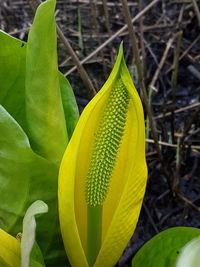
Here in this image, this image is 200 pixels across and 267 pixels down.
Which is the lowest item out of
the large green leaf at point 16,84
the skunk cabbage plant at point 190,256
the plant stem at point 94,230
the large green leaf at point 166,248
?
the large green leaf at point 166,248

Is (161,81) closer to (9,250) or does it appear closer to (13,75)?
(13,75)

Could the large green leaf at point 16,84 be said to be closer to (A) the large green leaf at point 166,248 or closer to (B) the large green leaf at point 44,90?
(B) the large green leaf at point 44,90

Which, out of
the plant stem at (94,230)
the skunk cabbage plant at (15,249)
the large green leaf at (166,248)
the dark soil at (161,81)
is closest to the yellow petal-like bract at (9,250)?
the skunk cabbage plant at (15,249)

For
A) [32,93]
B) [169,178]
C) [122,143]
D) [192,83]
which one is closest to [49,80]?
[32,93]

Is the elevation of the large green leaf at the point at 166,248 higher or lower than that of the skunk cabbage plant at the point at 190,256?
lower

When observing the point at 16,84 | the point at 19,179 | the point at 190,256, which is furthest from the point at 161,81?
Result: the point at 190,256

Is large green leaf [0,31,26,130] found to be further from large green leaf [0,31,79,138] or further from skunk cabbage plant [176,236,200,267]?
skunk cabbage plant [176,236,200,267]

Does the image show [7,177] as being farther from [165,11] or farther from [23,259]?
[165,11]
